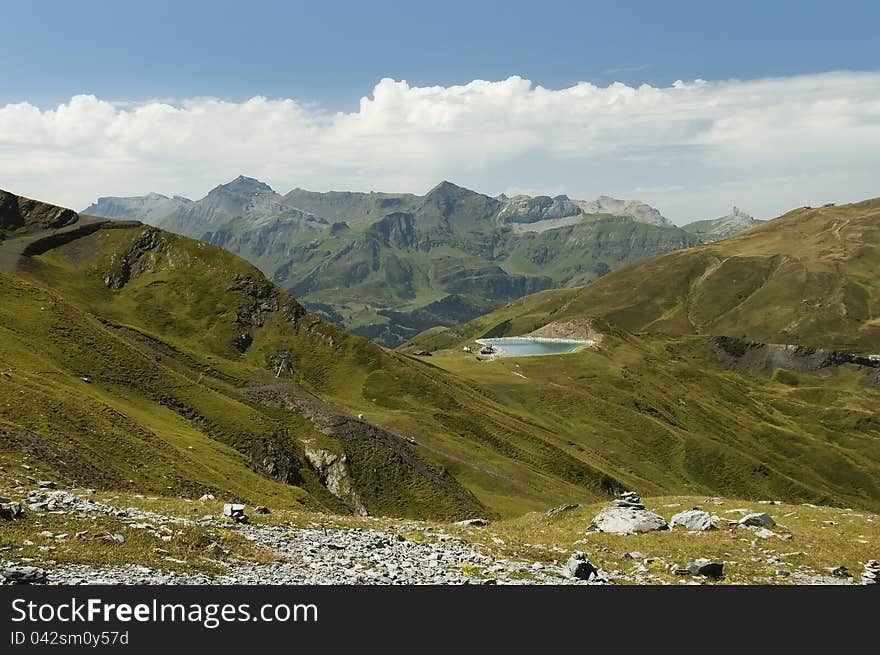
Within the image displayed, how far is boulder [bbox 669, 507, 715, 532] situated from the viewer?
36.2 meters

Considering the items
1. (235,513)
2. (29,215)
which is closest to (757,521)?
(235,513)

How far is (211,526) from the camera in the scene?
28734mm

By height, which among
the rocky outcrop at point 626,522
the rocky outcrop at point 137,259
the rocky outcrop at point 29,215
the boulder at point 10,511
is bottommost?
the rocky outcrop at point 626,522

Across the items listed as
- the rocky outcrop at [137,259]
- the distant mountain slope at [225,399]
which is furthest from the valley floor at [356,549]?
the rocky outcrop at [137,259]

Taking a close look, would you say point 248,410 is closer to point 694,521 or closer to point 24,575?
point 694,521

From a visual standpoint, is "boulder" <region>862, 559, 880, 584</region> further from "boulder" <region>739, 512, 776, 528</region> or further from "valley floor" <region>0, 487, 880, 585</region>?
"boulder" <region>739, 512, 776, 528</region>

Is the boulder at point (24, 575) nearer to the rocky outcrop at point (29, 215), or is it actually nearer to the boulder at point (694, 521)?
the boulder at point (694, 521)

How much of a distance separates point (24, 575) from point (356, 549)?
1278cm

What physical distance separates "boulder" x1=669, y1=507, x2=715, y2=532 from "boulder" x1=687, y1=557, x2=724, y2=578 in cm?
995

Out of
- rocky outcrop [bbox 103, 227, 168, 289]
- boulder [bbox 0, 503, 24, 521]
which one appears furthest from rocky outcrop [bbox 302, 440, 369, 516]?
rocky outcrop [bbox 103, 227, 168, 289]

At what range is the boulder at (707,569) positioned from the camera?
26172 mm

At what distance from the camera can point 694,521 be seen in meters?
36.9

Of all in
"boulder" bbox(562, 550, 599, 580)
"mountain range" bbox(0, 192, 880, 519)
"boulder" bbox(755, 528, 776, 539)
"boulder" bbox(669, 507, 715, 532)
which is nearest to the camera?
"boulder" bbox(562, 550, 599, 580)

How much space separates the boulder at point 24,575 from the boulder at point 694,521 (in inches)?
1232
